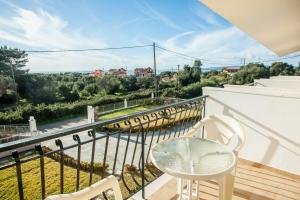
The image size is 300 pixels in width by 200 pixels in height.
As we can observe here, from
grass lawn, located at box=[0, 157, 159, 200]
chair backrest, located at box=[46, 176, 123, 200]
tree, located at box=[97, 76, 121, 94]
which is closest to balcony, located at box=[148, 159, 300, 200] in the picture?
chair backrest, located at box=[46, 176, 123, 200]

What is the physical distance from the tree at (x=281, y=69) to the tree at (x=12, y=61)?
2714 centimetres

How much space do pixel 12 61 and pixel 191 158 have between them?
30905mm

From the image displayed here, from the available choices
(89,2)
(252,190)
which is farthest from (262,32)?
(89,2)

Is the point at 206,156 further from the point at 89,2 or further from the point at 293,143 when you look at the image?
the point at 89,2

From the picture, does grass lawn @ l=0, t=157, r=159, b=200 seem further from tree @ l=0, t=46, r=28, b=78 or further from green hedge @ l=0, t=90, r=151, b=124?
tree @ l=0, t=46, r=28, b=78

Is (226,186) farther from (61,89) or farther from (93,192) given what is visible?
(61,89)

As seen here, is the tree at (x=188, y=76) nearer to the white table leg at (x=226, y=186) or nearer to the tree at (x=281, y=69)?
the tree at (x=281, y=69)

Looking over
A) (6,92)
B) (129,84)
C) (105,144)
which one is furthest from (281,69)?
(6,92)

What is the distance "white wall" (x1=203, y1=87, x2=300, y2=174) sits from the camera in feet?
8.27

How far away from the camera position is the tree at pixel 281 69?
1710cm

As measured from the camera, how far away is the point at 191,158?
4.95ft

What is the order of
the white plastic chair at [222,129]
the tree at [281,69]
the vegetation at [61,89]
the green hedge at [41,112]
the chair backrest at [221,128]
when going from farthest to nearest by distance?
1. the vegetation at [61,89]
2. the tree at [281,69]
3. the green hedge at [41,112]
4. the chair backrest at [221,128]
5. the white plastic chair at [222,129]

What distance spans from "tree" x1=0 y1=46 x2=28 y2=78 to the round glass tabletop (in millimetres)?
27648

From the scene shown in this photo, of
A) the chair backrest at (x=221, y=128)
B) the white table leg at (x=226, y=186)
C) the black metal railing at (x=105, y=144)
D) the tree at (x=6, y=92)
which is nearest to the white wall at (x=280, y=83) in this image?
the black metal railing at (x=105, y=144)
